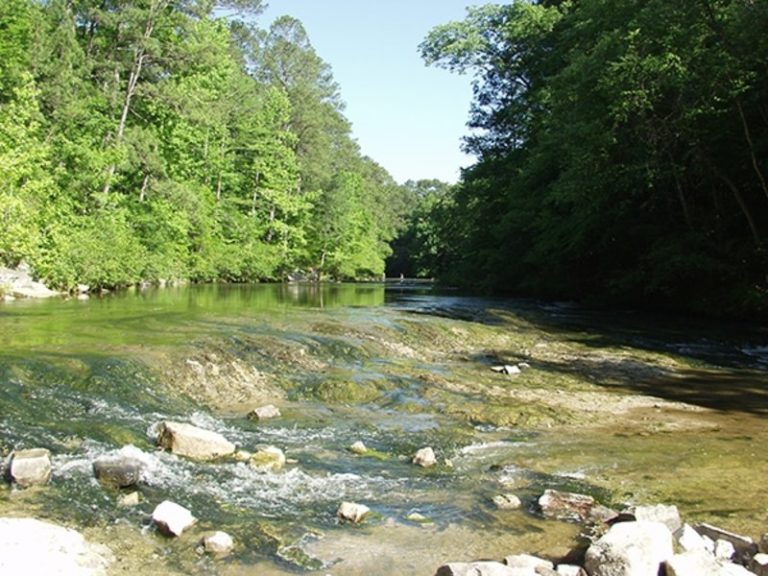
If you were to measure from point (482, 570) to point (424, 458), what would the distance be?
306 centimetres

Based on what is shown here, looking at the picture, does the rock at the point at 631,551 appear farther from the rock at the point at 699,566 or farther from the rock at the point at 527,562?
the rock at the point at 527,562

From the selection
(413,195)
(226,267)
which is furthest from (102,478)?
(413,195)

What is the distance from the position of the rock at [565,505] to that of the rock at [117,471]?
3.74m

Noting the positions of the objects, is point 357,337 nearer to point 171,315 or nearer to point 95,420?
point 171,315

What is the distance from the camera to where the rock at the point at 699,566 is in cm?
418

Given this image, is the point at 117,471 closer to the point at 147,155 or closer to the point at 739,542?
the point at 739,542

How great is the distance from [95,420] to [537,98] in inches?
1340

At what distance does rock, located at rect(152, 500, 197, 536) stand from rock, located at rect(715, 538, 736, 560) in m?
4.01

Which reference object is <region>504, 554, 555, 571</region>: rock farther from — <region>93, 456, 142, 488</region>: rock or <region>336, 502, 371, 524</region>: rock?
<region>93, 456, 142, 488</region>: rock

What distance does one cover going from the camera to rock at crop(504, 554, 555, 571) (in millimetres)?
4539

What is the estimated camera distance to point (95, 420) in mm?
7820

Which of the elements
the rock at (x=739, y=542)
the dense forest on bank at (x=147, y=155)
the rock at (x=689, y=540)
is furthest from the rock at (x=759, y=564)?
the dense forest on bank at (x=147, y=155)

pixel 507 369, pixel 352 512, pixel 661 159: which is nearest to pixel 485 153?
pixel 661 159

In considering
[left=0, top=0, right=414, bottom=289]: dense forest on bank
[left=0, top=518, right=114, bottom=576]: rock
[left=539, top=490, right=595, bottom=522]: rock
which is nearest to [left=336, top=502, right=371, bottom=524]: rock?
[left=539, top=490, right=595, bottom=522]: rock
